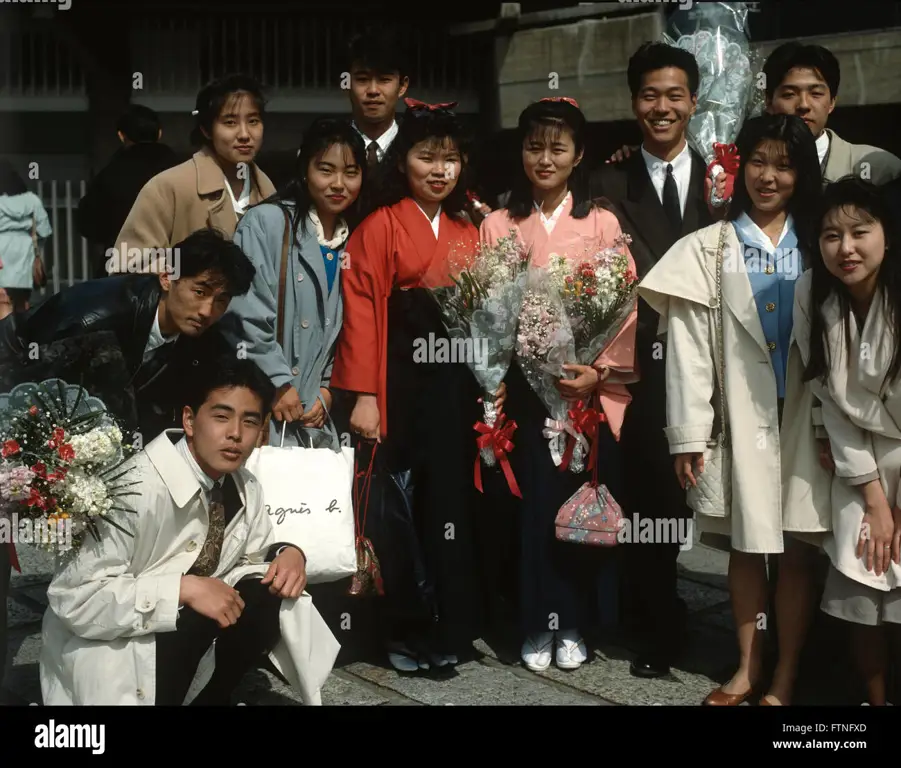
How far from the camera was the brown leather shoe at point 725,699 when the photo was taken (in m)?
3.92

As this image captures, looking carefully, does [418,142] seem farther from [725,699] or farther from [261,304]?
[725,699]

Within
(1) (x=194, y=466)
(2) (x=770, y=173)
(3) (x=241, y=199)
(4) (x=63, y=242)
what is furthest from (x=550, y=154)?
(4) (x=63, y=242)

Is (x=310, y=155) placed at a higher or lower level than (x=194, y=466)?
higher

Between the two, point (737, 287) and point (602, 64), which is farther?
point (602, 64)

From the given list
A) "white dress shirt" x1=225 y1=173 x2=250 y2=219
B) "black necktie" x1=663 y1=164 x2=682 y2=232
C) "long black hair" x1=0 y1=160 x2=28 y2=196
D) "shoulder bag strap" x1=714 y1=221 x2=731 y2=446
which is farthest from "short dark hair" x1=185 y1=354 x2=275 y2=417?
"long black hair" x1=0 y1=160 x2=28 y2=196

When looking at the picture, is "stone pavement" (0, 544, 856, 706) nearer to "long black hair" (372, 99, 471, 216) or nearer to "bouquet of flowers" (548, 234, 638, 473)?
"bouquet of flowers" (548, 234, 638, 473)

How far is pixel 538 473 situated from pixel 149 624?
1562mm

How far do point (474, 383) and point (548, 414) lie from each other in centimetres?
31

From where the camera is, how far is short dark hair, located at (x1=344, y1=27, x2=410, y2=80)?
4410 millimetres

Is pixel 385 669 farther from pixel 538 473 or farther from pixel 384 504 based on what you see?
pixel 538 473

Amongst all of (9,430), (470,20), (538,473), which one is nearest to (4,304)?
(9,430)

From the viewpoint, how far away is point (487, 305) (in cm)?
401

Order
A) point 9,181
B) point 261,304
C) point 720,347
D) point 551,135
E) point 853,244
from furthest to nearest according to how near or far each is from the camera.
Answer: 1. point 9,181
2. point 551,135
3. point 261,304
4. point 720,347
5. point 853,244

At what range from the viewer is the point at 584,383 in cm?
411
